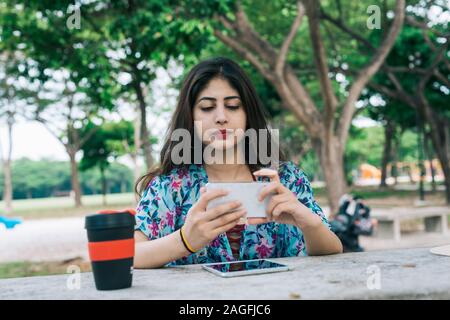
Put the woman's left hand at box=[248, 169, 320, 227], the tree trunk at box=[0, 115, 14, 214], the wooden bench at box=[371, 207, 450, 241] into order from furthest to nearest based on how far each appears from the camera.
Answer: the tree trunk at box=[0, 115, 14, 214] → the wooden bench at box=[371, 207, 450, 241] → the woman's left hand at box=[248, 169, 320, 227]

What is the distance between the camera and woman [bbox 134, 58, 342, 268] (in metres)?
2.12

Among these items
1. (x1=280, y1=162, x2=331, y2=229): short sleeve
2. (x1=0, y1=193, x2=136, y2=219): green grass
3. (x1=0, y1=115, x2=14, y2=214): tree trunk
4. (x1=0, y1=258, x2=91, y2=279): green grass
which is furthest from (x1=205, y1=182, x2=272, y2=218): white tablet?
(x1=0, y1=115, x2=14, y2=214): tree trunk

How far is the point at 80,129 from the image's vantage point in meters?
27.0

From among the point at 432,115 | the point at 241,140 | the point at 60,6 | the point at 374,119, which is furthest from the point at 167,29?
the point at 374,119

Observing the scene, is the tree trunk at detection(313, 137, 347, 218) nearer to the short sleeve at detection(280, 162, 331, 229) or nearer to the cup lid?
the short sleeve at detection(280, 162, 331, 229)

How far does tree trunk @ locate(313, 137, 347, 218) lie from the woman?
691 centimetres

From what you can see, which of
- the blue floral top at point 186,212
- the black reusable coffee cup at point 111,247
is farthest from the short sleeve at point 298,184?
the black reusable coffee cup at point 111,247

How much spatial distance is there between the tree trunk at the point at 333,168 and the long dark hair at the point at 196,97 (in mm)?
7021

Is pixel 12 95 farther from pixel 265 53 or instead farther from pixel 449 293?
pixel 449 293

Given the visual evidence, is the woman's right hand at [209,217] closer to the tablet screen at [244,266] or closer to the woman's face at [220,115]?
the tablet screen at [244,266]

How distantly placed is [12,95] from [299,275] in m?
23.0

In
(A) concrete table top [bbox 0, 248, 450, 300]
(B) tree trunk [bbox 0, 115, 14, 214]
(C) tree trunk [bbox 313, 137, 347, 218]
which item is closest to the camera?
(A) concrete table top [bbox 0, 248, 450, 300]

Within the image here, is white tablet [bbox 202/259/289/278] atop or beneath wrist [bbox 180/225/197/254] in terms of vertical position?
beneath
